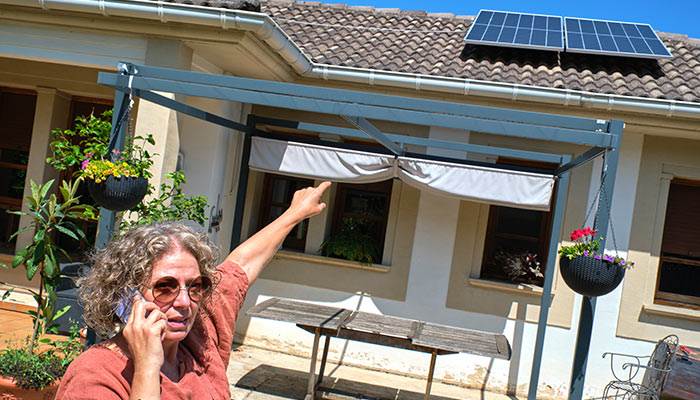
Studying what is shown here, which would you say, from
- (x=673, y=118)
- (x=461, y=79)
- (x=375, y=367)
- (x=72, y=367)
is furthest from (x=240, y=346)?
(x=72, y=367)

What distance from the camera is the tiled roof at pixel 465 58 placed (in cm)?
695

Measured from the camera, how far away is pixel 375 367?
718cm

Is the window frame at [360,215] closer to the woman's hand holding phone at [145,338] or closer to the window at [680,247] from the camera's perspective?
the window at [680,247]

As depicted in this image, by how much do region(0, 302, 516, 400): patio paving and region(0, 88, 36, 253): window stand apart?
1.31 m

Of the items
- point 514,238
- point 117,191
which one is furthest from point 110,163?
point 514,238

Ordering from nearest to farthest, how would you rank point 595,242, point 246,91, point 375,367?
point 595,242 < point 246,91 < point 375,367

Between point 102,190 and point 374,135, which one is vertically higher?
point 374,135

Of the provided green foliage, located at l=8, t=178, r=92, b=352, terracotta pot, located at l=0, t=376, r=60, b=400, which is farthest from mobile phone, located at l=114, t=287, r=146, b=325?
terracotta pot, located at l=0, t=376, r=60, b=400

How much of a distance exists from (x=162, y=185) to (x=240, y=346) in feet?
9.72

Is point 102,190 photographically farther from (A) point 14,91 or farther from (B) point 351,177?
(A) point 14,91

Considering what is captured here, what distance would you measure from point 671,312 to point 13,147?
828 cm

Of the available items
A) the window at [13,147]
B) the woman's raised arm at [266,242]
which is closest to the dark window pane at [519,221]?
the woman's raised arm at [266,242]

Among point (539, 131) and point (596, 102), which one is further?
point (596, 102)

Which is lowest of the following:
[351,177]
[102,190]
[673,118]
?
[102,190]
